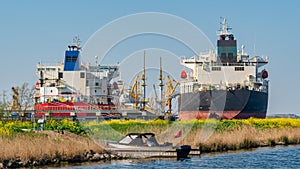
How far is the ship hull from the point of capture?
8388 centimetres

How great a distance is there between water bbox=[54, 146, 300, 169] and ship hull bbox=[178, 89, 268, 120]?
39.2 metres

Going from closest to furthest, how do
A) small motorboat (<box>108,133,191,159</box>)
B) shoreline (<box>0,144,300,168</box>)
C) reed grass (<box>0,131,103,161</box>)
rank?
shoreline (<box>0,144,300,168</box>), reed grass (<box>0,131,103,161</box>), small motorboat (<box>108,133,191,159</box>)

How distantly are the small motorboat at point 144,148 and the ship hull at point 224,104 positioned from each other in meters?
41.5

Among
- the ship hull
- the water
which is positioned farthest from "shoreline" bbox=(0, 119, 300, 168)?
the ship hull

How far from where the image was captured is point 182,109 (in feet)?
301

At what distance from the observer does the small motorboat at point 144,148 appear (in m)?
39.9

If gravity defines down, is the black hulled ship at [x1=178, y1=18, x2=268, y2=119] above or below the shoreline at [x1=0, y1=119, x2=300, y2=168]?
above

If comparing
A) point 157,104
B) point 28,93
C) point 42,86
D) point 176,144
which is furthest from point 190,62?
point 176,144

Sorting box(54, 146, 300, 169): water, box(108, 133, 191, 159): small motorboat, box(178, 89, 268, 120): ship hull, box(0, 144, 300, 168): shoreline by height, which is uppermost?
box(178, 89, 268, 120): ship hull

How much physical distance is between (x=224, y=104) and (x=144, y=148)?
150 ft

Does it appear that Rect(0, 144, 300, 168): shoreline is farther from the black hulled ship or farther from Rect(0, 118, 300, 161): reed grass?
the black hulled ship

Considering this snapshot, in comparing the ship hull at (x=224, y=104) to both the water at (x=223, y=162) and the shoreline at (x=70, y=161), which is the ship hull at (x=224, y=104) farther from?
the shoreline at (x=70, y=161)

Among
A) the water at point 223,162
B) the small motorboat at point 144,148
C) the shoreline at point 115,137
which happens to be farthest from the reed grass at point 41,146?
the water at point 223,162

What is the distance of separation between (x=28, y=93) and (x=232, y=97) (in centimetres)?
3686
